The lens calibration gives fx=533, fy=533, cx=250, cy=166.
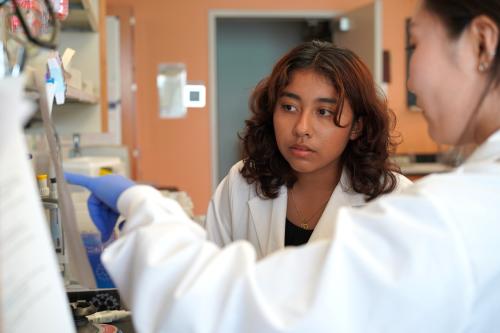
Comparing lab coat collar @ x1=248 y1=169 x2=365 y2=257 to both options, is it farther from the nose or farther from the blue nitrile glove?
the blue nitrile glove

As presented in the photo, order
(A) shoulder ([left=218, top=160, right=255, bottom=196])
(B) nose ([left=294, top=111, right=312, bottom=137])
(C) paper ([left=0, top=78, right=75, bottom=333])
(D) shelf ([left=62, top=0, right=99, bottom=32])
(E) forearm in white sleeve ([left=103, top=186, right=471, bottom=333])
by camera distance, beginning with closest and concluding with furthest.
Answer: (C) paper ([left=0, top=78, right=75, bottom=333])
(E) forearm in white sleeve ([left=103, top=186, right=471, bottom=333])
(B) nose ([left=294, top=111, right=312, bottom=137])
(A) shoulder ([left=218, top=160, right=255, bottom=196])
(D) shelf ([left=62, top=0, right=99, bottom=32])

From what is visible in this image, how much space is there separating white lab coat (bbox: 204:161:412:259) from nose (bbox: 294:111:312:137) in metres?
0.21

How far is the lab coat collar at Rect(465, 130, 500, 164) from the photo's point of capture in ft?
2.86

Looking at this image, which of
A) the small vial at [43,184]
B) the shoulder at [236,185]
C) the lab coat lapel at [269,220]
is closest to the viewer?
the small vial at [43,184]

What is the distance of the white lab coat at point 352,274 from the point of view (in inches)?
29.3

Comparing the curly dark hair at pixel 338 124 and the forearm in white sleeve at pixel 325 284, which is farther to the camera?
the curly dark hair at pixel 338 124

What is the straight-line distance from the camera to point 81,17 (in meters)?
2.31

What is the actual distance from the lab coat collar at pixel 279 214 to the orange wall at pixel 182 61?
2.99 m

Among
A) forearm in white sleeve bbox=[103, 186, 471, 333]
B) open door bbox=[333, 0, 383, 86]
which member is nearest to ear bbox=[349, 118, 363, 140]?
forearm in white sleeve bbox=[103, 186, 471, 333]

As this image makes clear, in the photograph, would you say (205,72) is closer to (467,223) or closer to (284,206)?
(284,206)

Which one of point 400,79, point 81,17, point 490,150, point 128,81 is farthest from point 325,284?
point 400,79

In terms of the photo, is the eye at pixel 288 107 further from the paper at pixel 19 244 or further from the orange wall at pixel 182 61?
the orange wall at pixel 182 61

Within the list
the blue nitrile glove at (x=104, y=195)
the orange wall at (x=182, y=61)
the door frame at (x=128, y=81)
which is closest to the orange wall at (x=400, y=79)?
the orange wall at (x=182, y=61)

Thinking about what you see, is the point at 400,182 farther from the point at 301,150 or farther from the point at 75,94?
the point at 75,94
